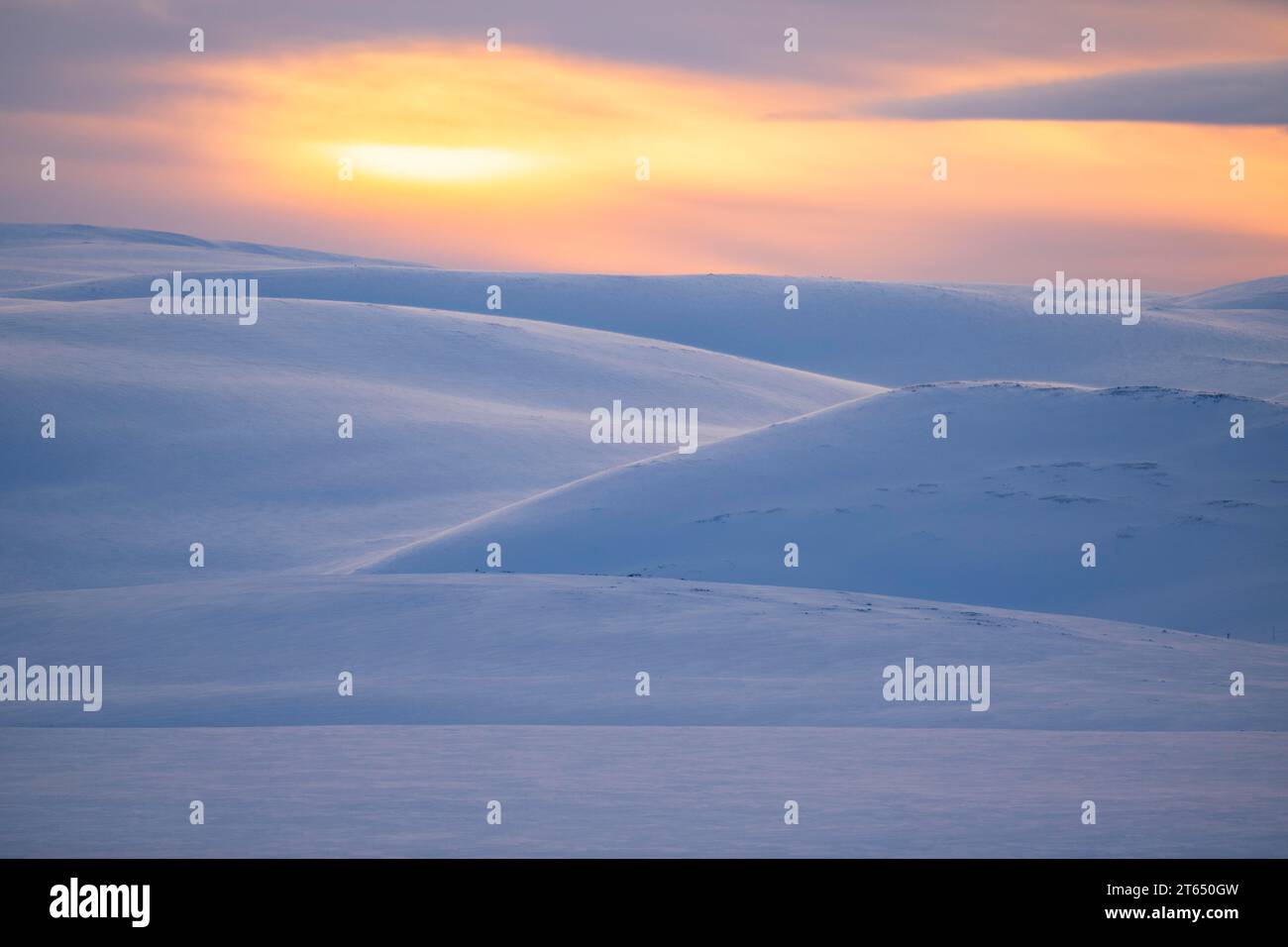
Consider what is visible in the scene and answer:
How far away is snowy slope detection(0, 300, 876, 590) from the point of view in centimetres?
2992

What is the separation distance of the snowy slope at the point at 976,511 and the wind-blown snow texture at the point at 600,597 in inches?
2.9

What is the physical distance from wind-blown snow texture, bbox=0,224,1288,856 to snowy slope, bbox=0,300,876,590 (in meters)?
0.14

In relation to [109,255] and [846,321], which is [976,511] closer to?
[846,321]

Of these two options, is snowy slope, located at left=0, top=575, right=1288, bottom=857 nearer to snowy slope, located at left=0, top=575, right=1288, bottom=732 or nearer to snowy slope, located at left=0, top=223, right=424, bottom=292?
snowy slope, located at left=0, top=575, right=1288, bottom=732

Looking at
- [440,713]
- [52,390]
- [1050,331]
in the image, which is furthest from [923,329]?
[440,713]

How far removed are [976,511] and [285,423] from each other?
20.6m

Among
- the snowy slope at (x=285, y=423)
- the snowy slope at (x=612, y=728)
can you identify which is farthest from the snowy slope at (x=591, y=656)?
the snowy slope at (x=285, y=423)

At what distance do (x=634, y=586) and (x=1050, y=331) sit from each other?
144 feet

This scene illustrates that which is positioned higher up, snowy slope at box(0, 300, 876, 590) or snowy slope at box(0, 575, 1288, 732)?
snowy slope at box(0, 300, 876, 590)

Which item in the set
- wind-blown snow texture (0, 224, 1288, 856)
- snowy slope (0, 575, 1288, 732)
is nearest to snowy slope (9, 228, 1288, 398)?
wind-blown snow texture (0, 224, 1288, 856)

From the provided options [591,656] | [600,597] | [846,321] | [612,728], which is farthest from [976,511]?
[846,321]

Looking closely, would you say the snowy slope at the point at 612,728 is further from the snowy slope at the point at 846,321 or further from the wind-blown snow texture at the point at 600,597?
the snowy slope at the point at 846,321

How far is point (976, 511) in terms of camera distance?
22.0 meters

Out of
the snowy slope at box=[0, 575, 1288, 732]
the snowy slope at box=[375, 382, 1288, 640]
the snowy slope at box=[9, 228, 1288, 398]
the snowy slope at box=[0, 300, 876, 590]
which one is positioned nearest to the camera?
the snowy slope at box=[0, 575, 1288, 732]
